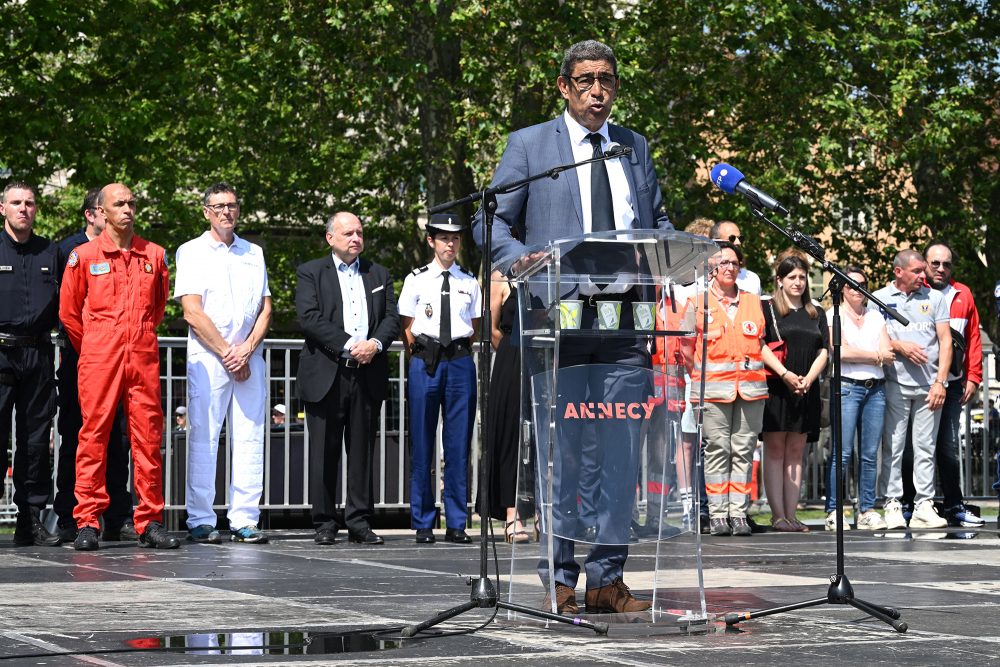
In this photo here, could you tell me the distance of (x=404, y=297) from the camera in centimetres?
1119

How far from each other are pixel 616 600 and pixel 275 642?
1.39m

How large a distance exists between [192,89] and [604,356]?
2176 cm

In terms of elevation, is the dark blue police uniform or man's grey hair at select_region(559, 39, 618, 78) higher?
man's grey hair at select_region(559, 39, 618, 78)

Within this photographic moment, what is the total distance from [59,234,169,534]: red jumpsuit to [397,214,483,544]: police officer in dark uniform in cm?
191

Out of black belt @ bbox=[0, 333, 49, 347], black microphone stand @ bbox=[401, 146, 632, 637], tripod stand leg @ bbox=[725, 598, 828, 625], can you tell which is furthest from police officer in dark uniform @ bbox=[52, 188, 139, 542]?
tripod stand leg @ bbox=[725, 598, 828, 625]

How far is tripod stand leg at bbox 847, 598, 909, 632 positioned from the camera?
18.1 feet

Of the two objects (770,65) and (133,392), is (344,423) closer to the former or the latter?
(133,392)

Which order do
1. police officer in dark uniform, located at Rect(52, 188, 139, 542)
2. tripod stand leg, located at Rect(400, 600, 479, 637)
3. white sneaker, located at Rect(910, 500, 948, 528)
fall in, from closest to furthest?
tripod stand leg, located at Rect(400, 600, 479, 637)
police officer in dark uniform, located at Rect(52, 188, 139, 542)
white sneaker, located at Rect(910, 500, 948, 528)

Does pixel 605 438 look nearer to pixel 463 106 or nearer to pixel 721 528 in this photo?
pixel 721 528

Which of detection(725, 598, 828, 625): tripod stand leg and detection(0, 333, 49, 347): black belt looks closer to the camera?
detection(725, 598, 828, 625): tripod stand leg

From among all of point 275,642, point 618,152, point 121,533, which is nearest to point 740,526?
point 121,533

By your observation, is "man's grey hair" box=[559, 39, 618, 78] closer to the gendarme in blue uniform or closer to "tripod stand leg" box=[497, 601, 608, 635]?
"tripod stand leg" box=[497, 601, 608, 635]

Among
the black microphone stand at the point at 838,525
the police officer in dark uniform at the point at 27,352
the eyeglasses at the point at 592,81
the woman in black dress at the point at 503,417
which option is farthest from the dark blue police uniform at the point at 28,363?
the black microphone stand at the point at 838,525

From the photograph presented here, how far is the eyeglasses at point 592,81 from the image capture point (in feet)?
20.2
